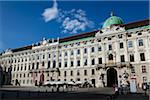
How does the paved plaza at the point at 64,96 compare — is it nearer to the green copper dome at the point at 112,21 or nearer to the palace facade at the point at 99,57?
the palace facade at the point at 99,57

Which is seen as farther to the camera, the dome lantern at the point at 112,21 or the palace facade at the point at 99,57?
the dome lantern at the point at 112,21

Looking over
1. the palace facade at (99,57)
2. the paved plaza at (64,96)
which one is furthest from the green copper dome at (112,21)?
the paved plaza at (64,96)

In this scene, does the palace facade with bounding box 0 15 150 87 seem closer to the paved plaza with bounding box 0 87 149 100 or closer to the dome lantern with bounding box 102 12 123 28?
the dome lantern with bounding box 102 12 123 28

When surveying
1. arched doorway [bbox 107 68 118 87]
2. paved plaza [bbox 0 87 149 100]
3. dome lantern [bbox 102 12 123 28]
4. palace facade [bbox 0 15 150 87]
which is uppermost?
dome lantern [bbox 102 12 123 28]

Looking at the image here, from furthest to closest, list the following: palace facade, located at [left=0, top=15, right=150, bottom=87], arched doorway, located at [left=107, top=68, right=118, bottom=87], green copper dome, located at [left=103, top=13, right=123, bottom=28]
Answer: green copper dome, located at [left=103, top=13, right=123, bottom=28] < arched doorway, located at [left=107, top=68, right=118, bottom=87] < palace facade, located at [left=0, top=15, right=150, bottom=87]

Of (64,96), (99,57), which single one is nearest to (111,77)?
(99,57)

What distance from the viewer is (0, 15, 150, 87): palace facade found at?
159 feet

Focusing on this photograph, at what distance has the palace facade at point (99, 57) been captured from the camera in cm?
4856

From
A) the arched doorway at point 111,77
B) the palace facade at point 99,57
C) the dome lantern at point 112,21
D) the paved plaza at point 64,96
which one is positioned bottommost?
the paved plaza at point 64,96

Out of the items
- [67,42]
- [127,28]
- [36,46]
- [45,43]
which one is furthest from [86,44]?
[36,46]

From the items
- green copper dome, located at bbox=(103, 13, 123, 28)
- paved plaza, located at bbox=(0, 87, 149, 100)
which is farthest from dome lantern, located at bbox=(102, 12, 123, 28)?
paved plaza, located at bbox=(0, 87, 149, 100)

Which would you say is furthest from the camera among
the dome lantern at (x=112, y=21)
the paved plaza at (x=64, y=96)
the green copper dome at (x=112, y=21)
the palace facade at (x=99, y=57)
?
the green copper dome at (x=112, y=21)

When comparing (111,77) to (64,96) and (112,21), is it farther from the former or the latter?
(64,96)

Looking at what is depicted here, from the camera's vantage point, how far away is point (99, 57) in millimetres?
54844
